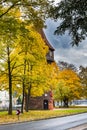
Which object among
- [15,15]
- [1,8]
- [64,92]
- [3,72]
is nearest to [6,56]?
[3,72]

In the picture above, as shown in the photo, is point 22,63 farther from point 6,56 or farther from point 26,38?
point 26,38

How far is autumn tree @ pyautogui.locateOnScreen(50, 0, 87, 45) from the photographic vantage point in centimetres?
1298

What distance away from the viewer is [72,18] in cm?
1348

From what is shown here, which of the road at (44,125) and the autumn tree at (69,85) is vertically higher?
the autumn tree at (69,85)

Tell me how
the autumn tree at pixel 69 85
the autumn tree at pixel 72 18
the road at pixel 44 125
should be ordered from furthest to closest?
the autumn tree at pixel 69 85 < the road at pixel 44 125 < the autumn tree at pixel 72 18

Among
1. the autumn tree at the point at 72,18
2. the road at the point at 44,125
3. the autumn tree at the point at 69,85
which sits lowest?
the road at the point at 44,125

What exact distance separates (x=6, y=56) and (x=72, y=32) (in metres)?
33.9

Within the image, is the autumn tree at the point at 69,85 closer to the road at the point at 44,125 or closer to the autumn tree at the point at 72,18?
the road at the point at 44,125

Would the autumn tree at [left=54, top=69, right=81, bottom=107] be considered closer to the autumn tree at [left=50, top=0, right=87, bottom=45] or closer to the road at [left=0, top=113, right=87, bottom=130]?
the road at [left=0, top=113, right=87, bottom=130]

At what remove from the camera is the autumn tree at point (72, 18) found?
12977mm

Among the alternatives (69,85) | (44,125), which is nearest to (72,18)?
(44,125)

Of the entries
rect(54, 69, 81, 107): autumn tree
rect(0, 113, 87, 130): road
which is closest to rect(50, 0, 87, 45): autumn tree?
rect(0, 113, 87, 130): road

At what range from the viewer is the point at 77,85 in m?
96.3

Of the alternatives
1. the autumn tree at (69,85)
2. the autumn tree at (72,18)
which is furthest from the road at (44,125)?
the autumn tree at (69,85)
